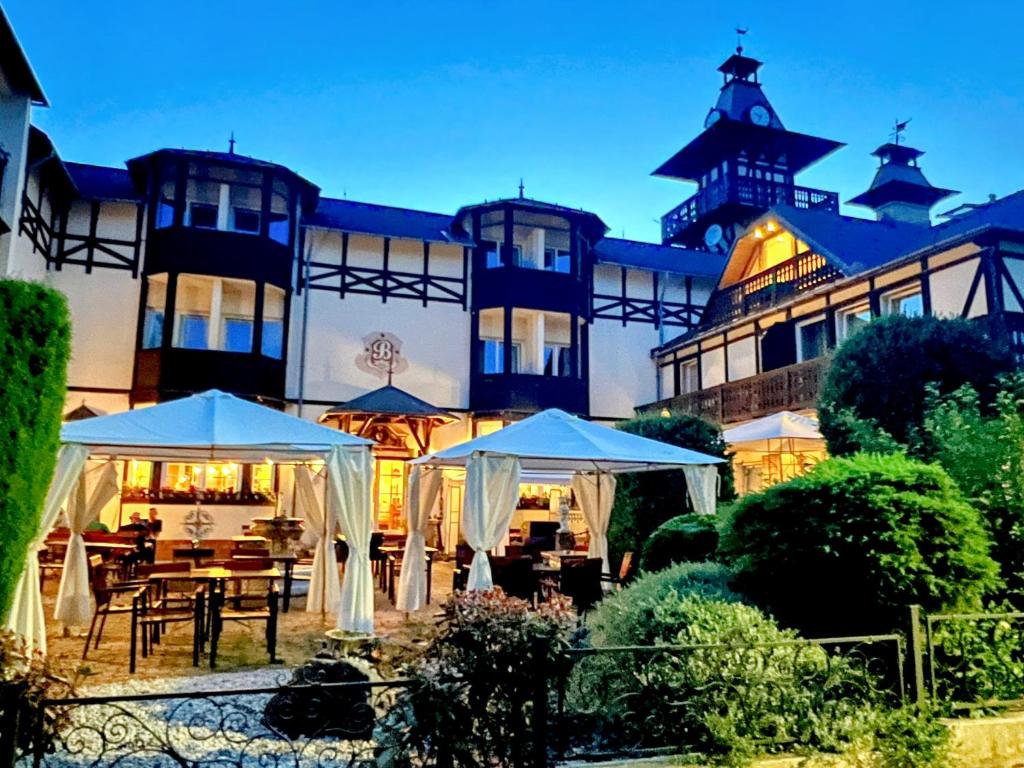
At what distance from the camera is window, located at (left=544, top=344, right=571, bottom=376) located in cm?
1961

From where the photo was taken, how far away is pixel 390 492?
697 inches

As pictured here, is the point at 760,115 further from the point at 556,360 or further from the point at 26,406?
the point at 26,406

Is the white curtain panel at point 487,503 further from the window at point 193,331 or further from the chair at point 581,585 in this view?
the window at point 193,331

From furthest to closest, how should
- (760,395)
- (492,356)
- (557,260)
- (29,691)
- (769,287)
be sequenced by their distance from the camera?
(557,260) < (492,356) < (769,287) < (760,395) < (29,691)

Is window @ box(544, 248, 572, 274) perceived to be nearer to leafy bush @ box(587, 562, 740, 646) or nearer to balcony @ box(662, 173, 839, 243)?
balcony @ box(662, 173, 839, 243)

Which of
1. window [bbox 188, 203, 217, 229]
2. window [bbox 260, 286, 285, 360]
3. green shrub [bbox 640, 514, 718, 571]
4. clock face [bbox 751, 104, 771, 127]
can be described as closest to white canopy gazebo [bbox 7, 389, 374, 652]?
green shrub [bbox 640, 514, 718, 571]

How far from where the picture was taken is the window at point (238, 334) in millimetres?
16984

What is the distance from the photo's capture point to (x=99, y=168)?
17734 millimetres

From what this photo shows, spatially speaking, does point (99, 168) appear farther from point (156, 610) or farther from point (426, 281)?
point (156, 610)

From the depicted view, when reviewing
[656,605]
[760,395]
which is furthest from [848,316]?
[656,605]

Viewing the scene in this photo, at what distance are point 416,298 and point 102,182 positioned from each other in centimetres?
759

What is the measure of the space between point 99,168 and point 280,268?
5.17 m

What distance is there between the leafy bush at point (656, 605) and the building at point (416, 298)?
976 centimetres

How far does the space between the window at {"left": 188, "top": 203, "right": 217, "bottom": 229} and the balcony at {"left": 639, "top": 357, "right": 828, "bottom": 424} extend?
454 inches
